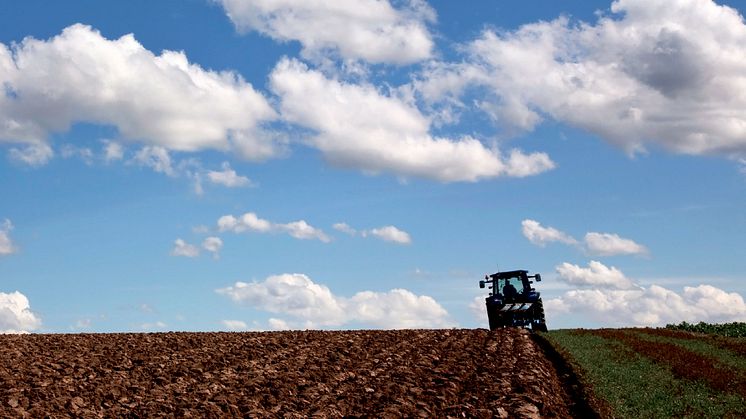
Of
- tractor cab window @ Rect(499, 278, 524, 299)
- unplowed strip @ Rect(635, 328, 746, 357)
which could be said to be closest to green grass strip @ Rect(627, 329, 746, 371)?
unplowed strip @ Rect(635, 328, 746, 357)

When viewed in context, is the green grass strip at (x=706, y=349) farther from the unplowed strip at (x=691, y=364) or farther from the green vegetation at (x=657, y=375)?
the unplowed strip at (x=691, y=364)

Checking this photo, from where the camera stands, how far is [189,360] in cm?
1916

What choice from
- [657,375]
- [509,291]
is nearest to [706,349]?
[509,291]

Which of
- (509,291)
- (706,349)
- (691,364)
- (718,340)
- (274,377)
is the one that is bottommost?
(274,377)

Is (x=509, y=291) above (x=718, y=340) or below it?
above

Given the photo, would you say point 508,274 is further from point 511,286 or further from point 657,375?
point 657,375

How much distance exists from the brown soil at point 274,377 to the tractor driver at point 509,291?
7260 millimetres

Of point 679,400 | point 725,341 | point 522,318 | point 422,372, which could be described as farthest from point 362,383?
point 725,341

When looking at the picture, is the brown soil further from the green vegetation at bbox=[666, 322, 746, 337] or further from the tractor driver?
the green vegetation at bbox=[666, 322, 746, 337]

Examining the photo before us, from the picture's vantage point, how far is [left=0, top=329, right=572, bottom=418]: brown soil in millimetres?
14484

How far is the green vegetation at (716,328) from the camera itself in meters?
37.1

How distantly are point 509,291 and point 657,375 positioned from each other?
1252 centimetres

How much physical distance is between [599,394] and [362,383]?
487 centimetres

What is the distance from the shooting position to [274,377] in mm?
16844
